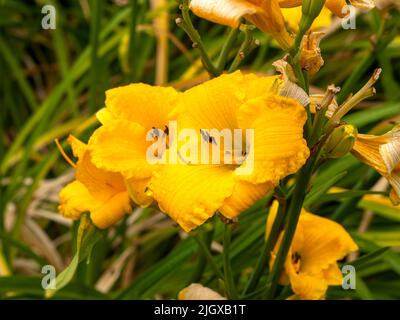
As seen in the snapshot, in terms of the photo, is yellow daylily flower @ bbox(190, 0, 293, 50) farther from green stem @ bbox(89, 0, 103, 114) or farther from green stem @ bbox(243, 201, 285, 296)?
green stem @ bbox(89, 0, 103, 114)

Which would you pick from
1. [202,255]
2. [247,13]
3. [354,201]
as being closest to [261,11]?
[247,13]

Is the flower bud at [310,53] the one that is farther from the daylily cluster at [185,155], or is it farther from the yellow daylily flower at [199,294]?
the yellow daylily flower at [199,294]

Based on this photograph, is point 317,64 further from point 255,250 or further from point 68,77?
point 68,77

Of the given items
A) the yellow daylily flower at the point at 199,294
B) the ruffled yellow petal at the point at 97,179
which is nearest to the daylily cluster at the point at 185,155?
the ruffled yellow petal at the point at 97,179

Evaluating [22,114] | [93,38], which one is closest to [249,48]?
[93,38]

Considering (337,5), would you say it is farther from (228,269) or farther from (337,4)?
(228,269)

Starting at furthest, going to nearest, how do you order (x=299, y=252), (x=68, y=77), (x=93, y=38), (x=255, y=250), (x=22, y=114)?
(x=22, y=114)
(x=68, y=77)
(x=93, y=38)
(x=255, y=250)
(x=299, y=252)
